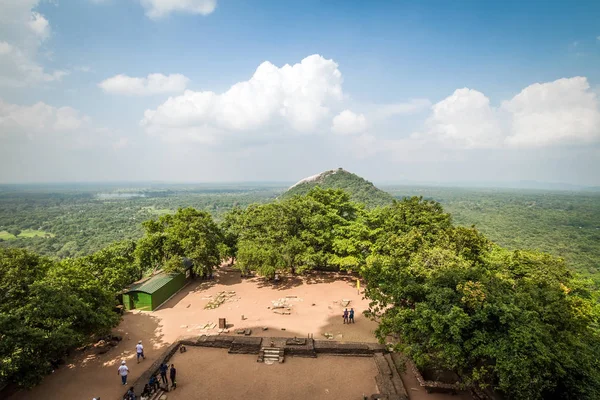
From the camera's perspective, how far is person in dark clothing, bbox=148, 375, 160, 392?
1244cm

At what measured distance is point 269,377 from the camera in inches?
547

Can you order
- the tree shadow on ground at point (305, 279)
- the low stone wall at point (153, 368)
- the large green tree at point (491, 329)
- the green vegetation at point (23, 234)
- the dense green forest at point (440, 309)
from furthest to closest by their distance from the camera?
the green vegetation at point (23, 234) → the tree shadow on ground at point (305, 279) → the low stone wall at point (153, 368) → the dense green forest at point (440, 309) → the large green tree at point (491, 329)

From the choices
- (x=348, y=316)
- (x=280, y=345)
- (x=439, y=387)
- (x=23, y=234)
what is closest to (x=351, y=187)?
(x=348, y=316)

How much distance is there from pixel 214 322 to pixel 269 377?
22.5ft

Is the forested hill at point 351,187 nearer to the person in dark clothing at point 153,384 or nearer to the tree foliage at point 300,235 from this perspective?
the tree foliage at point 300,235

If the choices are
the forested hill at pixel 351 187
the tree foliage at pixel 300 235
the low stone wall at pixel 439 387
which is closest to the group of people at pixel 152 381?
the low stone wall at pixel 439 387

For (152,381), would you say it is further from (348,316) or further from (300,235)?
(300,235)

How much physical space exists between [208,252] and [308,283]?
9407mm

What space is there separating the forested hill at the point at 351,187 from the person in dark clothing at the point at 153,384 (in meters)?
60.7

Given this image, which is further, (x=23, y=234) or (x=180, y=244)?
(x=23, y=234)

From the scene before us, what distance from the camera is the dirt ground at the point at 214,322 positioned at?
44.1ft

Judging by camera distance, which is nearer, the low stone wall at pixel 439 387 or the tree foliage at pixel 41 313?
the tree foliage at pixel 41 313

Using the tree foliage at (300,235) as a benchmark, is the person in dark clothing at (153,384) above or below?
below

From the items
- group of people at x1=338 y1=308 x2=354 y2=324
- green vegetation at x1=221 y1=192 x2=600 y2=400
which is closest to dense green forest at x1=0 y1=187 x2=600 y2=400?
green vegetation at x1=221 y1=192 x2=600 y2=400
